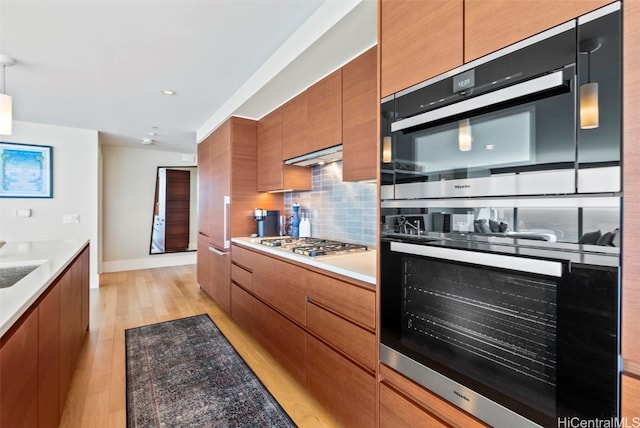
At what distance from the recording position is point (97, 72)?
2652mm

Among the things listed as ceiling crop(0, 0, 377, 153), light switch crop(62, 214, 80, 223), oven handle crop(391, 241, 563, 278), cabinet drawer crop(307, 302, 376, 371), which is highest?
ceiling crop(0, 0, 377, 153)

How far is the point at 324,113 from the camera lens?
220cm

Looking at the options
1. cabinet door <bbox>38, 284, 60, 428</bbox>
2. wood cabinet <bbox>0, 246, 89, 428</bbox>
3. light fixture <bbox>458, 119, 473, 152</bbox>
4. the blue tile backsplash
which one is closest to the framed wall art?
wood cabinet <bbox>0, 246, 89, 428</bbox>

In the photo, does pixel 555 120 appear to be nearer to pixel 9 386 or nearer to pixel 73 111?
pixel 9 386

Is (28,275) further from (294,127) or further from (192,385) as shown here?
(294,127)

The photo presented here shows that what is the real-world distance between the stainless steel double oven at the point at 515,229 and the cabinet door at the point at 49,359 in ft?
4.98

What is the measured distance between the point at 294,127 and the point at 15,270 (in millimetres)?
2105

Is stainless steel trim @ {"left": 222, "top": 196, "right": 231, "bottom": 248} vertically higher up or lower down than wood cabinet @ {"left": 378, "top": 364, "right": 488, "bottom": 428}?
higher up

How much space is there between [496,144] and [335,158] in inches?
66.3

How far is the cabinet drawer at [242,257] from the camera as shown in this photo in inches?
→ 106

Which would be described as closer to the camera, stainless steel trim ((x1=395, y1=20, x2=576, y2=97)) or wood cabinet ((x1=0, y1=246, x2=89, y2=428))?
stainless steel trim ((x1=395, y1=20, x2=576, y2=97))

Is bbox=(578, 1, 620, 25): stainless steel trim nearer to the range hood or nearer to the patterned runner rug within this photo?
the range hood

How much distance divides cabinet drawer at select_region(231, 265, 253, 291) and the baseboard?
3975mm

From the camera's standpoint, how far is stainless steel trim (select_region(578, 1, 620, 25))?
0.71 meters
